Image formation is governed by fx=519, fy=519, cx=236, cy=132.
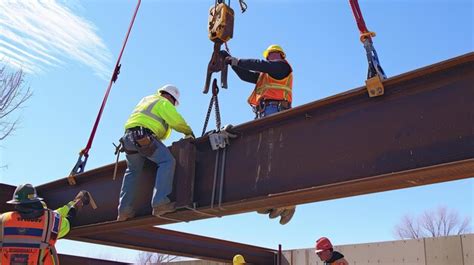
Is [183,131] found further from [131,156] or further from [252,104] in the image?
[252,104]

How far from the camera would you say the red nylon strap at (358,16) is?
4590mm

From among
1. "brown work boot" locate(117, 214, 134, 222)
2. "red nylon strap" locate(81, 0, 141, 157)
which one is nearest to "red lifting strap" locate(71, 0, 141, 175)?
"red nylon strap" locate(81, 0, 141, 157)

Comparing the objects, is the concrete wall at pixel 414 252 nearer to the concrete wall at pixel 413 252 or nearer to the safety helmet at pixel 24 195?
the concrete wall at pixel 413 252

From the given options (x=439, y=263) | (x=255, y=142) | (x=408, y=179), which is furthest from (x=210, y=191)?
(x=439, y=263)

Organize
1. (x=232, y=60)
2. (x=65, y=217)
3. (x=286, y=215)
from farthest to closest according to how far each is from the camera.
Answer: (x=286, y=215)
(x=65, y=217)
(x=232, y=60)

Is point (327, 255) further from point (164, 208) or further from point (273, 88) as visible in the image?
point (164, 208)

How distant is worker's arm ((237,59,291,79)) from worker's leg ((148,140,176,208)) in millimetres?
1371

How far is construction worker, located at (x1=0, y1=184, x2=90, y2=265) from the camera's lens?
Answer: 18.1 ft

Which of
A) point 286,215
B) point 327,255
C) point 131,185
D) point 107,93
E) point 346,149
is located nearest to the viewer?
point 346,149

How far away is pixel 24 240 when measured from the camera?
554cm

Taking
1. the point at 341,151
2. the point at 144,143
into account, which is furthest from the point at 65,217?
the point at 341,151

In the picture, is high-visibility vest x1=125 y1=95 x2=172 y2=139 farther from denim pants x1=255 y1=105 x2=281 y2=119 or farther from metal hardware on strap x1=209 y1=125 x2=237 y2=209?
denim pants x1=255 y1=105 x2=281 y2=119

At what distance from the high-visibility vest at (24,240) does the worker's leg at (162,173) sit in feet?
4.05

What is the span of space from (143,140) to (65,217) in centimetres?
172
